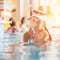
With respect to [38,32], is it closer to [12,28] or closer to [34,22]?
→ [34,22]

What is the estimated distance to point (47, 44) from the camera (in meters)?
0.97

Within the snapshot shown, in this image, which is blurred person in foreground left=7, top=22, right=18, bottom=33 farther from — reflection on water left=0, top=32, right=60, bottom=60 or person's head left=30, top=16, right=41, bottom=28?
person's head left=30, top=16, right=41, bottom=28

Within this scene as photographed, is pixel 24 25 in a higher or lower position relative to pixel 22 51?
higher

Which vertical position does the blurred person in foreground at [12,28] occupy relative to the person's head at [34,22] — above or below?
below

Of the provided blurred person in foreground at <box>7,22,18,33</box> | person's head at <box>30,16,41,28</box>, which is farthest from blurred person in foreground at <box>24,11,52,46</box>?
blurred person in foreground at <box>7,22,18,33</box>

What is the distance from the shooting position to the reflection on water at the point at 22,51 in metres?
0.97

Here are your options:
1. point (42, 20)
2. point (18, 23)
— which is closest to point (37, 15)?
point (42, 20)

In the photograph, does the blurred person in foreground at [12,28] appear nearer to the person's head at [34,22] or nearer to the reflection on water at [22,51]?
the reflection on water at [22,51]

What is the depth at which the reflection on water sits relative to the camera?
97 cm

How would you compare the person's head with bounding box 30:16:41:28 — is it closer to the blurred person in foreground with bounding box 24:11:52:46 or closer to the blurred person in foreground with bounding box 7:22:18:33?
the blurred person in foreground with bounding box 24:11:52:46

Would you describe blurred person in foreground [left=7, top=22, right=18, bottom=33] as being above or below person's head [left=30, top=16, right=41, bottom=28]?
below

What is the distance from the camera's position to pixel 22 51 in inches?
38.6

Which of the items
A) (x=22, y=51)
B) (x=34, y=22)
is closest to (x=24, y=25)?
(x=34, y=22)

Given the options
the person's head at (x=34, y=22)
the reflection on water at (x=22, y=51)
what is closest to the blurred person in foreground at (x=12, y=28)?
the reflection on water at (x=22, y=51)
